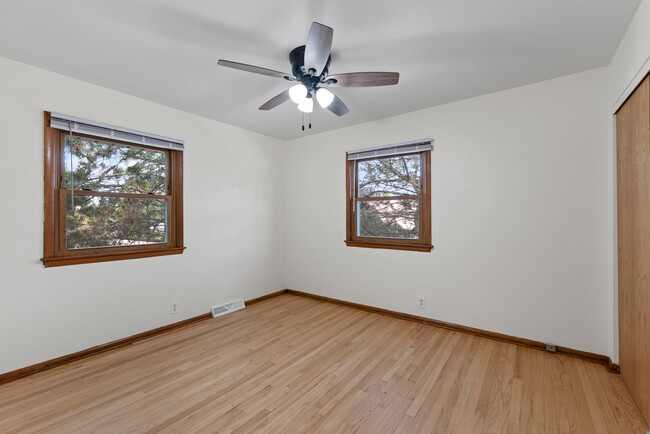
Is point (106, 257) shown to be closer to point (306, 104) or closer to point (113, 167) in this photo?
point (113, 167)

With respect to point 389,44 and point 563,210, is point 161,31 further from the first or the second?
point 563,210

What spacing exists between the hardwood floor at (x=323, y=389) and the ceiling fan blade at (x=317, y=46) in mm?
2218

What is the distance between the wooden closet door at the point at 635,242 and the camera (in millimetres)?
1601

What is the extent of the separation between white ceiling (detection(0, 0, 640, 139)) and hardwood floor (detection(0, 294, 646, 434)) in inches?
95.7

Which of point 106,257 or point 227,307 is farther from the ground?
point 106,257

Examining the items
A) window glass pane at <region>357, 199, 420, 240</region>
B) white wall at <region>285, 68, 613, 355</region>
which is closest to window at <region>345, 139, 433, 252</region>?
window glass pane at <region>357, 199, 420, 240</region>

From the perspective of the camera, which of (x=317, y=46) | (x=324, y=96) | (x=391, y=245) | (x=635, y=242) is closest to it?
(x=317, y=46)

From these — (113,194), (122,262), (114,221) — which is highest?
(113,194)

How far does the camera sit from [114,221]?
2.69m

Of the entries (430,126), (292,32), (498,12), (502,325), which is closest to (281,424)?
(502,325)

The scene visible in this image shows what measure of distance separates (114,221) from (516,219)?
3.92 meters

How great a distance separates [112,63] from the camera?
214cm

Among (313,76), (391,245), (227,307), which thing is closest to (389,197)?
(391,245)

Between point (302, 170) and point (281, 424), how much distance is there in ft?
10.7
